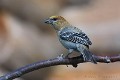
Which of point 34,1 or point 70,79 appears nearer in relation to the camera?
point 70,79

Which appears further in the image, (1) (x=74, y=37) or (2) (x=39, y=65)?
(1) (x=74, y=37)

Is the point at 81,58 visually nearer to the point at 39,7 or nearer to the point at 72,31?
the point at 72,31

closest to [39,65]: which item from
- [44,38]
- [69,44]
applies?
[69,44]

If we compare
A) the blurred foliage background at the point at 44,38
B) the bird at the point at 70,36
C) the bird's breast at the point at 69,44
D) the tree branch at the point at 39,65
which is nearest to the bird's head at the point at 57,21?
the bird at the point at 70,36

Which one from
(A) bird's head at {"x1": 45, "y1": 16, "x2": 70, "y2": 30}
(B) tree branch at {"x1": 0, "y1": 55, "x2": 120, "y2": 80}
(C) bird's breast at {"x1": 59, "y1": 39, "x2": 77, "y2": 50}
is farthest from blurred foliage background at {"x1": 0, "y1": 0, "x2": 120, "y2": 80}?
(B) tree branch at {"x1": 0, "y1": 55, "x2": 120, "y2": 80}

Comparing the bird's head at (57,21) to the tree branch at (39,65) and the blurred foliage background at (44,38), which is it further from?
the blurred foliage background at (44,38)

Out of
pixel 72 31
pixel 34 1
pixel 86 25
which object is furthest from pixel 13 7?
pixel 72 31

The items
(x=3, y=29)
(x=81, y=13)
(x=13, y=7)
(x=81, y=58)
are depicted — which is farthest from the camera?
(x=81, y=13)

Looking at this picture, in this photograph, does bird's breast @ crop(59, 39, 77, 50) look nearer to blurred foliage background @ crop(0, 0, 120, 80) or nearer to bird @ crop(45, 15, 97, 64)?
bird @ crop(45, 15, 97, 64)

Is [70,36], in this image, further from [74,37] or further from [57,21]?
[57,21]
